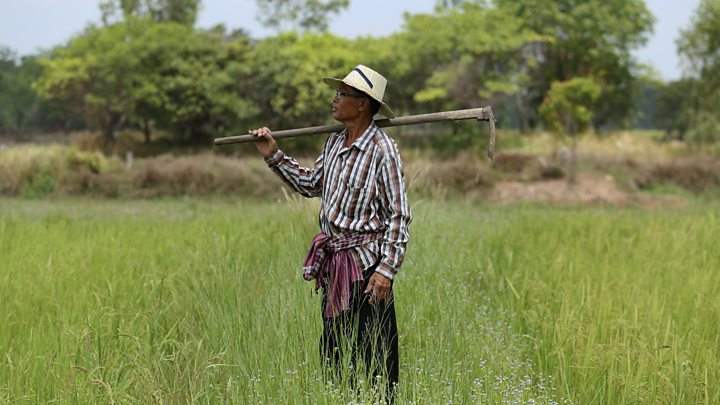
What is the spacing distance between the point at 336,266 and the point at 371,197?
1.01ft

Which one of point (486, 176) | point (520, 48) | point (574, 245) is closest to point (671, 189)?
point (486, 176)

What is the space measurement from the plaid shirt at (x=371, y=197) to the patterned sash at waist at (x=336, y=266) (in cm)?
3

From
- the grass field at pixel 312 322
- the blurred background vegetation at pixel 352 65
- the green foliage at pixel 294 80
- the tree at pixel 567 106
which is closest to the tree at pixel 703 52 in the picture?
the blurred background vegetation at pixel 352 65

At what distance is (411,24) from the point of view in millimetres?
29453

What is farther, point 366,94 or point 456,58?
point 456,58

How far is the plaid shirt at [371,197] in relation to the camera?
3.15 metres

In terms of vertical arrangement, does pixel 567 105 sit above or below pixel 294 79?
below

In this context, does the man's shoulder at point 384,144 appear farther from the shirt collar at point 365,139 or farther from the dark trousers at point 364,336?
the dark trousers at point 364,336

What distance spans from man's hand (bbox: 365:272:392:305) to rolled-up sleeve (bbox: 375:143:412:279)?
0.9 inches

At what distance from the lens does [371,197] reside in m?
3.21

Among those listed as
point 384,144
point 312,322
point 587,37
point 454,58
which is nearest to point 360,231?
point 384,144

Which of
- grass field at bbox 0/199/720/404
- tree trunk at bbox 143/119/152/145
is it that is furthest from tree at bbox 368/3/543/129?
grass field at bbox 0/199/720/404

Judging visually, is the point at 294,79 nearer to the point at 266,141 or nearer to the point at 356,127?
the point at 266,141

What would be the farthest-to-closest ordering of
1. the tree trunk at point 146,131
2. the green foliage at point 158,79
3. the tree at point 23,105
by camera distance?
1. the tree at point 23,105
2. the tree trunk at point 146,131
3. the green foliage at point 158,79
